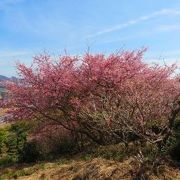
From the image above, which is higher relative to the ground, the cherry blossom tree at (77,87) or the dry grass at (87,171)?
the cherry blossom tree at (77,87)

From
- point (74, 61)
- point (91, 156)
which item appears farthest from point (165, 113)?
point (74, 61)

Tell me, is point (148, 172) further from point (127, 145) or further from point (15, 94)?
point (15, 94)

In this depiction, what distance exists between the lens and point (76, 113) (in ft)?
52.5

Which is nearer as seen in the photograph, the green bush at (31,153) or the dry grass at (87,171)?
the dry grass at (87,171)

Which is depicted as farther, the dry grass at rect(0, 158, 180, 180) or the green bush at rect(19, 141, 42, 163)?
the green bush at rect(19, 141, 42, 163)

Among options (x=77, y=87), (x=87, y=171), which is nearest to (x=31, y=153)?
(x=77, y=87)

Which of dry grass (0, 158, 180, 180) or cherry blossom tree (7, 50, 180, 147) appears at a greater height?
cherry blossom tree (7, 50, 180, 147)

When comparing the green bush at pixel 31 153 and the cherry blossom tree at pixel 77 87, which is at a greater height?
the cherry blossom tree at pixel 77 87

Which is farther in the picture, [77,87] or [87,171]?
[77,87]

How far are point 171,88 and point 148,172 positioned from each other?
5387mm

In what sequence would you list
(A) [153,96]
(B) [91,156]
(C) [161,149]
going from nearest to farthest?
(C) [161,149]
(A) [153,96]
(B) [91,156]

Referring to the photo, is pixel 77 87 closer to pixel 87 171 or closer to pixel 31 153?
pixel 31 153

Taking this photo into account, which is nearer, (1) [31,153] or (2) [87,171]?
(2) [87,171]

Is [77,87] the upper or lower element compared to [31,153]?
upper
